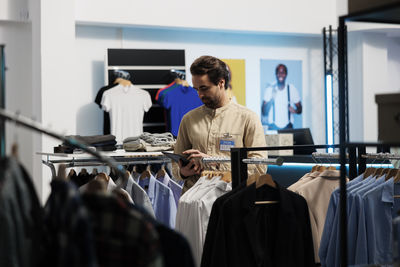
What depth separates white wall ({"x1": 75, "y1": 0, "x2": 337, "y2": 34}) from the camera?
751cm

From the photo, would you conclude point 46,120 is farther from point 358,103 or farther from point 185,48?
point 358,103

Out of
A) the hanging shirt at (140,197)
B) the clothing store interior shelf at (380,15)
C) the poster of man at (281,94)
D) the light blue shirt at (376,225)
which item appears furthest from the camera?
the poster of man at (281,94)

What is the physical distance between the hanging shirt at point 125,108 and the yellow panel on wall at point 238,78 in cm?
168

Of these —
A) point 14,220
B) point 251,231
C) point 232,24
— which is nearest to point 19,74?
point 232,24

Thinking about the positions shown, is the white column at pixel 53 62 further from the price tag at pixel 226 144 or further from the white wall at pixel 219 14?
the price tag at pixel 226 144

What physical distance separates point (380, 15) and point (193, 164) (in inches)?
60.1

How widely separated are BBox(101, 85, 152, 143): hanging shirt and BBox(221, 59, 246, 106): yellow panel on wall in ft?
5.51

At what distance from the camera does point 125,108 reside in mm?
7328

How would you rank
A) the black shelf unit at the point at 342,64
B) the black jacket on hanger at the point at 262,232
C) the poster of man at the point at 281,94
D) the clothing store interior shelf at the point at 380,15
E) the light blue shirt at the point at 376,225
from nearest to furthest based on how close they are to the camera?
the clothing store interior shelf at the point at 380,15 < the black shelf unit at the point at 342,64 < the black jacket on hanger at the point at 262,232 < the light blue shirt at the point at 376,225 < the poster of man at the point at 281,94

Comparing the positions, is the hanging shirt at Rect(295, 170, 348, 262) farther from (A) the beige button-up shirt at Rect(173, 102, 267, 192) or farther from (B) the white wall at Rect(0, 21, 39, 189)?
(B) the white wall at Rect(0, 21, 39, 189)

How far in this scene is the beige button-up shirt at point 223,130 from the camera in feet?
10.8

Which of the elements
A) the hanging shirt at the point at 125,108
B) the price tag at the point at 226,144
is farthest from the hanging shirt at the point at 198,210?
the hanging shirt at the point at 125,108

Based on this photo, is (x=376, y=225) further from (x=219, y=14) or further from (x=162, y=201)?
(x=219, y=14)

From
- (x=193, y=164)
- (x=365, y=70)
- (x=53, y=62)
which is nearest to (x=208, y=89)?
(x=193, y=164)
